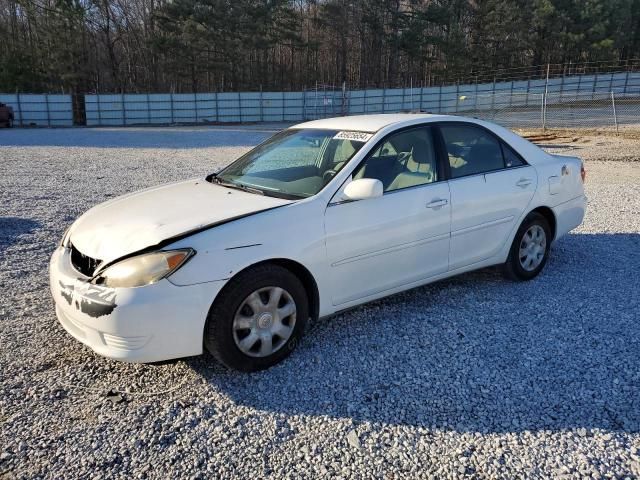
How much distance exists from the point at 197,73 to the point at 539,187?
47.3 m

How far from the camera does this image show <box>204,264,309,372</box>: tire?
3006mm

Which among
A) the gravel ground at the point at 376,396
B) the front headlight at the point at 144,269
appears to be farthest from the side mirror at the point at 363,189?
the front headlight at the point at 144,269

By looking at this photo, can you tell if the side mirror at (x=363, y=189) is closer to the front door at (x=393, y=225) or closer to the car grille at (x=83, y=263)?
the front door at (x=393, y=225)

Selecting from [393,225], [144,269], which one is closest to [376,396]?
[393,225]

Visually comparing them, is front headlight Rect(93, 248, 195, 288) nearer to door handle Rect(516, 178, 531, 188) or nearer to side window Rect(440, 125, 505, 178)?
side window Rect(440, 125, 505, 178)

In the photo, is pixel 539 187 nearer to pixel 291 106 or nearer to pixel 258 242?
pixel 258 242

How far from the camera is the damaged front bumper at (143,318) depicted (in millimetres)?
2805

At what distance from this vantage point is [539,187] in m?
4.73

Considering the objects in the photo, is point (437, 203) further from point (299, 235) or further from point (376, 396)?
point (376, 396)

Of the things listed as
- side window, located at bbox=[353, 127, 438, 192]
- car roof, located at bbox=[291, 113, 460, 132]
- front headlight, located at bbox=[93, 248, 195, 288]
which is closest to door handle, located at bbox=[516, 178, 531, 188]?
car roof, located at bbox=[291, 113, 460, 132]

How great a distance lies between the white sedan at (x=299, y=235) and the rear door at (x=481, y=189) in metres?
Result: 0.01

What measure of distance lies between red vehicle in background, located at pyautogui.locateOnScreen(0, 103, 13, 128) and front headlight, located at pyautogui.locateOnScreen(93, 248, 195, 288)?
32540mm

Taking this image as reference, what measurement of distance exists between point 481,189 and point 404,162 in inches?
29.6

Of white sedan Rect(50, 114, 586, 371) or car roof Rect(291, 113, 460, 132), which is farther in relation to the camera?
car roof Rect(291, 113, 460, 132)
